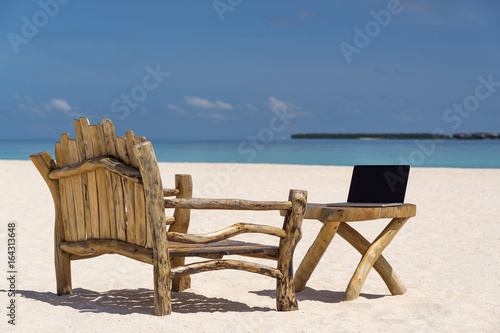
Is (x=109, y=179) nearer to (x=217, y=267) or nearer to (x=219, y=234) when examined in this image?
(x=219, y=234)

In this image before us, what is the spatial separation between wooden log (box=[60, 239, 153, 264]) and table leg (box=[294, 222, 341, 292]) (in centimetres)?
148

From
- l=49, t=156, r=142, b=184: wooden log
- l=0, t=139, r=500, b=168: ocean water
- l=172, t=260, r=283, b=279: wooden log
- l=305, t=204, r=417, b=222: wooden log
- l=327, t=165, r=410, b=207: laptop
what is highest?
l=0, t=139, r=500, b=168: ocean water

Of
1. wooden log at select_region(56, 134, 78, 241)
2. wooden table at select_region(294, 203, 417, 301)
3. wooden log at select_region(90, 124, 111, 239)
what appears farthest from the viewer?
wooden log at select_region(56, 134, 78, 241)

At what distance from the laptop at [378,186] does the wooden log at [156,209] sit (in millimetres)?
1554

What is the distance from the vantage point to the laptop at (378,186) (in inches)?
187

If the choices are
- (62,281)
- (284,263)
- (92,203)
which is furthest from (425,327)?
Result: (62,281)

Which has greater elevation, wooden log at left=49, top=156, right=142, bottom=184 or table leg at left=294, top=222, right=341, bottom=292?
wooden log at left=49, top=156, right=142, bottom=184

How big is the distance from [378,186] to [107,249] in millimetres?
2194

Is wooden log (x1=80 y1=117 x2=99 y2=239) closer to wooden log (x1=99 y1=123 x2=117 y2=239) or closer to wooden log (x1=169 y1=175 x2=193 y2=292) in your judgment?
wooden log (x1=99 y1=123 x2=117 y2=239)

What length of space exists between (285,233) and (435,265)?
2511mm

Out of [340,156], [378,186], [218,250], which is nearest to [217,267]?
[218,250]

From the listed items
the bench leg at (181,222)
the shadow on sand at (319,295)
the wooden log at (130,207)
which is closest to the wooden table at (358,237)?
the shadow on sand at (319,295)

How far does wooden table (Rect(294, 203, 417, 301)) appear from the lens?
14.2 ft

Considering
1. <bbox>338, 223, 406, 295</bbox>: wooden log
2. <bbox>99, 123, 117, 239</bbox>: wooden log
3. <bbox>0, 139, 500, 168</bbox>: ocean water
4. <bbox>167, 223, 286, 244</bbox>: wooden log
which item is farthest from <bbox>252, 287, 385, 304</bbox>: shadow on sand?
<bbox>0, 139, 500, 168</bbox>: ocean water
